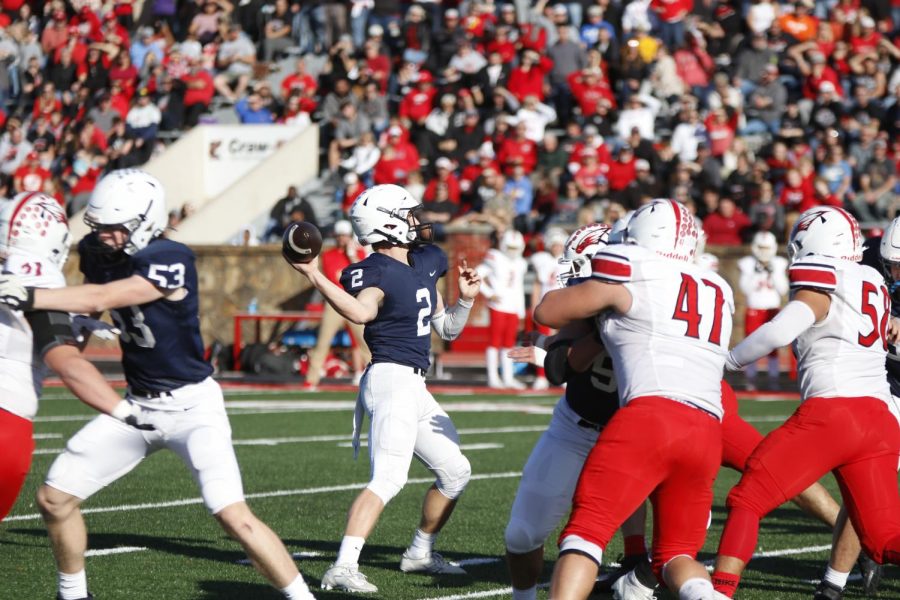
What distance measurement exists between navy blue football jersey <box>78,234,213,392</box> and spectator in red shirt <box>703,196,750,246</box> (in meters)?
13.0

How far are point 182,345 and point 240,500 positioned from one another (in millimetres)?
629

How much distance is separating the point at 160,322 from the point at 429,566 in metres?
1.98

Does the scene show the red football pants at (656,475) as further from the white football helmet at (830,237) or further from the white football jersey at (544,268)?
the white football jersey at (544,268)

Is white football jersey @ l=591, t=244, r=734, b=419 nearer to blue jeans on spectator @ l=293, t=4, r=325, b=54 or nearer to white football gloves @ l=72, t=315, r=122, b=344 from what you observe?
white football gloves @ l=72, t=315, r=122, b=344

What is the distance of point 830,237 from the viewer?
5.57 m

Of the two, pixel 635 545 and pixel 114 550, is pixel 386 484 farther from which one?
pixel 114 550

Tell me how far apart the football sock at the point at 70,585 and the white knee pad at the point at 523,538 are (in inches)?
64.0

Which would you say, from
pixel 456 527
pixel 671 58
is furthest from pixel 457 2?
pixel 456 527

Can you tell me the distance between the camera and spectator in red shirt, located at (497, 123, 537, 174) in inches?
765

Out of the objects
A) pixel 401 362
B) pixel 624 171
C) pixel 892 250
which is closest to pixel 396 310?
pixel 401 362

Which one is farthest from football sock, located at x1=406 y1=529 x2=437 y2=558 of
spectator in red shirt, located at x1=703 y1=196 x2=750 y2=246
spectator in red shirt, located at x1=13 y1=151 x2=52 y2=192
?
A: spectator in red shirt, located at x1=13 y1=151 x2=52 y2=192

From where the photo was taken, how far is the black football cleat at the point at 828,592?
5863mm

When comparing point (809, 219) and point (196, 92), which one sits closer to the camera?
point (809, 219)

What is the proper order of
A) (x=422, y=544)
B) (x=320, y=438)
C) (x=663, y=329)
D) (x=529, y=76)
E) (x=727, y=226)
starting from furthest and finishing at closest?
(x=529, y=76)
(x=727, y=226)
(x=320, y=438)
(x=422, y=544)
(x=663, y=329)
